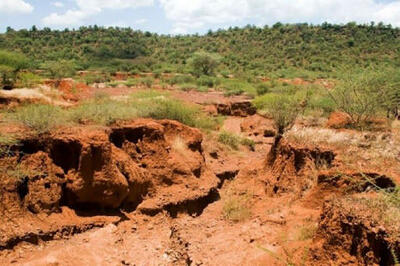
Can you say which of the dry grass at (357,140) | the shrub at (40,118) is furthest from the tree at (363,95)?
the shrub at (40,118)

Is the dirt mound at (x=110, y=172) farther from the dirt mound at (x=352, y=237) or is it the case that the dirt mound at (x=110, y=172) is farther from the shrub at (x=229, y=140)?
the dirt mound at (x=352, y=237)

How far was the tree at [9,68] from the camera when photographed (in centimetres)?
1427

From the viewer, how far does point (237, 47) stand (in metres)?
50.6

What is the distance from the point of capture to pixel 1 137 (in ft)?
21.4

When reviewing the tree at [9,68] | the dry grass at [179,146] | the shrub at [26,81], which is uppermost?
the tree at [9,68]

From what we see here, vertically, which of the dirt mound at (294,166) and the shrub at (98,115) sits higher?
the shrub at (98,115)

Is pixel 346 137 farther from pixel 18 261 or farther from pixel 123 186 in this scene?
pixel 18 261

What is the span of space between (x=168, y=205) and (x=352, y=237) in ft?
14.1

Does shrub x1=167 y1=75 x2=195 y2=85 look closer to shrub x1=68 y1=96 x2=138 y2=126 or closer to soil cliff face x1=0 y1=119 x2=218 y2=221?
shrub x1=68 y1=96 x2=138 y2=126

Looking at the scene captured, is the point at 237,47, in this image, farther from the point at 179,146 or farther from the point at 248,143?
the point at 179,146

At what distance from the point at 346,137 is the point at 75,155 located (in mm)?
→ 5136

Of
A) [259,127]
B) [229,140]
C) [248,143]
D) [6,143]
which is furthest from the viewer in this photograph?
[259,127]

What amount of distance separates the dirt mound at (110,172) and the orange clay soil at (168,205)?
0.06 feet

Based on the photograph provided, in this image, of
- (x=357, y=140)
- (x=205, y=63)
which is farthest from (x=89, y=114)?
(x=205, y=63)
